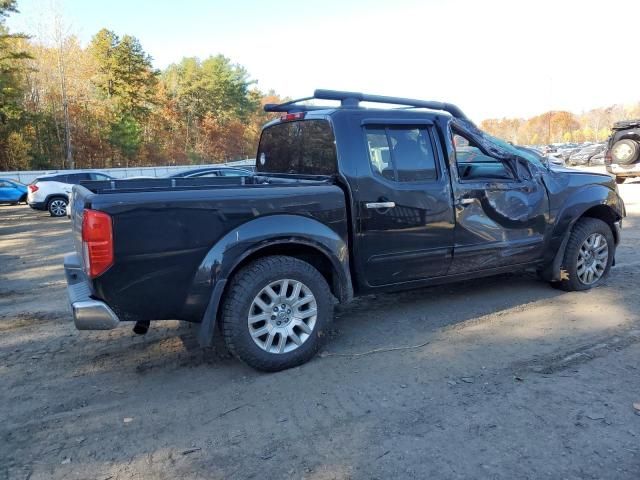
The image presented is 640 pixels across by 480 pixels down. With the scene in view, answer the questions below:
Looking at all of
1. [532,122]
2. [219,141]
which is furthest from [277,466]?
[532,122]

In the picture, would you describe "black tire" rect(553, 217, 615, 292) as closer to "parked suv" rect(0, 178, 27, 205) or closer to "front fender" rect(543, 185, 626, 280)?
"front fender" rect(543, 185, 626, 280)

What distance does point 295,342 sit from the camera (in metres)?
3.89

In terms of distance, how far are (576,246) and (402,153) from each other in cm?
234

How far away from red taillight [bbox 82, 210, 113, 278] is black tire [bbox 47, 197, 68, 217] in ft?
54.4

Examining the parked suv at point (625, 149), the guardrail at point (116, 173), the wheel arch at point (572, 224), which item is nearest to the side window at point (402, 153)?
the wheel arch at point (572, 224)

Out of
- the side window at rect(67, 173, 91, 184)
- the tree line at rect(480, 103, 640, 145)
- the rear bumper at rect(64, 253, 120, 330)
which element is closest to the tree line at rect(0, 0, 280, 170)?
the side window at rect(67, 173, 91, 184)

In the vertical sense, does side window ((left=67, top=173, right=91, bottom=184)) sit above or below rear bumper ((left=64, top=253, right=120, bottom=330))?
above

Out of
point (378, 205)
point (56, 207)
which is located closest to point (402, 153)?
point (378, 205)

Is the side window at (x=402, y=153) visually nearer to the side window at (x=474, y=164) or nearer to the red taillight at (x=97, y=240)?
the side window at (x=474, y=164)

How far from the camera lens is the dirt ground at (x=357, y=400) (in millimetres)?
2709

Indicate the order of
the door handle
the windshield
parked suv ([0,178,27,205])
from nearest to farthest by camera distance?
the door handle
the windshield
parked suv ([0,178,27,205])

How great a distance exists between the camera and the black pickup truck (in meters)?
3.40

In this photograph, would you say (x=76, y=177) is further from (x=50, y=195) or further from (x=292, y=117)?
(x=292, y=117)

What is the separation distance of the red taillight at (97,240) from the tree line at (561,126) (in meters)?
112
